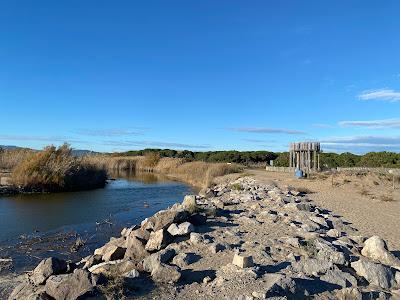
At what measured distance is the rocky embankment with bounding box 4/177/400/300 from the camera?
5.92m

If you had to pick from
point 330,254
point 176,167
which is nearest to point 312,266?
point 330,254

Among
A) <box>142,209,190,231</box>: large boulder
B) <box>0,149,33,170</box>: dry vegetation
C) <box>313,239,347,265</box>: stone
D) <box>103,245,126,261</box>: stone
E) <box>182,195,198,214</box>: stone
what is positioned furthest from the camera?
<box>0,149,33,170</box>: dry vegetation

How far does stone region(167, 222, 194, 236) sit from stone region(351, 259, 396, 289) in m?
3.40

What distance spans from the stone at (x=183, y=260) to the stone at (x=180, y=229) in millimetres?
1366

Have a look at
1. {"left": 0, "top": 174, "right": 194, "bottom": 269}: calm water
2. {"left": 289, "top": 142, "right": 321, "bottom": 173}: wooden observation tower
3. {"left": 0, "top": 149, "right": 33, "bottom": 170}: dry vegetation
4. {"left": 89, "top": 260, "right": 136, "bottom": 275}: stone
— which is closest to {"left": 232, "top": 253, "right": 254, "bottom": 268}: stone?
{"left": 89, "top": 260, "right": 136, "bottom": 275}: stone

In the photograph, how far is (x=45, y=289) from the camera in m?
5.90

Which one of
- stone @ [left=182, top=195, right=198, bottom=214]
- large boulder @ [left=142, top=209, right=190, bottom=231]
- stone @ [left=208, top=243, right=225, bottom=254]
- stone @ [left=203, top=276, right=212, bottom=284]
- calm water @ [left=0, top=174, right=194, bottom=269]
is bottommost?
calm water @ [left=0, top=174, right=194, bottom=269]

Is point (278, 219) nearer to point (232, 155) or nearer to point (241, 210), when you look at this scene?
point (241, 210)

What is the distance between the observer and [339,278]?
21.4 feet

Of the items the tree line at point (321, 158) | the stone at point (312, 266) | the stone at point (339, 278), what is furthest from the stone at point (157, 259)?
the tree line at point (321, 158)

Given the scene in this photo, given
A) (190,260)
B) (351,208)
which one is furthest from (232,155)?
(190,260)

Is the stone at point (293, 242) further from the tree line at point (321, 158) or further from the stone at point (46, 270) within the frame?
the tree line at point (321, 158)

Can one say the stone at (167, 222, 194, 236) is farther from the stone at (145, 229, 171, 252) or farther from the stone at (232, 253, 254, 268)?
the stone at (232, 253, 254, 268)

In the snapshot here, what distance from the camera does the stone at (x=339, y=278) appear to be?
6.43 metres
